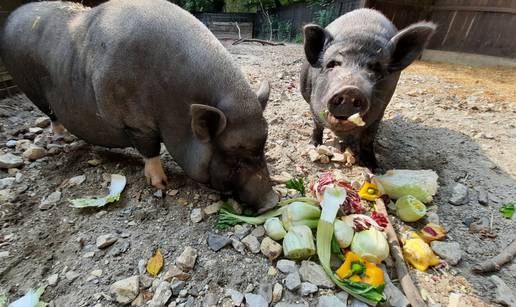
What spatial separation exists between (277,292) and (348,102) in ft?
5.51

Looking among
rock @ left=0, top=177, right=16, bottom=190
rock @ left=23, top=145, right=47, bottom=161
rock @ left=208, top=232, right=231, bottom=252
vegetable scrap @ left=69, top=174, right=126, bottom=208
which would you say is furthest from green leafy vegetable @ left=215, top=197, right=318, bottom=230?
rock @ left=23, top=145, right=47, bottom=161

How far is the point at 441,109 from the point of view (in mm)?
5348

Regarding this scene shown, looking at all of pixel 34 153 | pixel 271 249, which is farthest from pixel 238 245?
pixel 34 153

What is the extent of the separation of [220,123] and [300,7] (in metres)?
17.1

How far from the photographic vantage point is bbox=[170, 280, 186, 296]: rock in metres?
2.03

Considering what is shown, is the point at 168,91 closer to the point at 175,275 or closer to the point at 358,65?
the point at 175,275

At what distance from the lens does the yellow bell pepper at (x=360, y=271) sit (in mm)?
2088

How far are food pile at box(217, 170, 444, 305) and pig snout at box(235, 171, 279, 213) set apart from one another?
8 cm

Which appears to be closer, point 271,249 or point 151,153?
point 271,249

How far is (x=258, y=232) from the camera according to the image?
97.5 inches

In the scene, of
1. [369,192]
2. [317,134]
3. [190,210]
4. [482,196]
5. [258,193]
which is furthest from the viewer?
[317,134]

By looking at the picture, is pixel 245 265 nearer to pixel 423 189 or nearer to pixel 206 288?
pixel 206 288

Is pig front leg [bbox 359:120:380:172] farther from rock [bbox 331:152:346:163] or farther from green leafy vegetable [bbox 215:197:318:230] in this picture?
green leafy vegetable [bbox 215:197:318:230]

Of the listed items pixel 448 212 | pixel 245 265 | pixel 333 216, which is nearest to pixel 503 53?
pixel 448 212
